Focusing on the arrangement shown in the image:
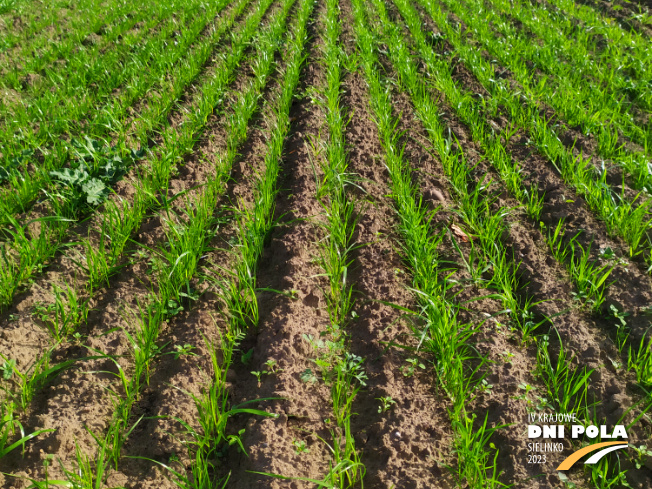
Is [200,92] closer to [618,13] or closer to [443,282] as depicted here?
[443,282]

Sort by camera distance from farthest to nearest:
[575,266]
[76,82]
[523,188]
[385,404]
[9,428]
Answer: [76,82] < [523,188] < [575,266] < [385,404] < [9,428]

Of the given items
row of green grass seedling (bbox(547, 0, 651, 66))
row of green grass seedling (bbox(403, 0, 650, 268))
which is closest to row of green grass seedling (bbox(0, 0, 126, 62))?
row of green grass seedling (bbox(403, 0, 650, 268))

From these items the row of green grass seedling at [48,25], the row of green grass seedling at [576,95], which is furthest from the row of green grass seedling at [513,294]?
the row of green grass seedling at [48,25]

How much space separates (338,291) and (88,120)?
2.64m

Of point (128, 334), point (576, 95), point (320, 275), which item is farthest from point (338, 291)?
point (576, 95)

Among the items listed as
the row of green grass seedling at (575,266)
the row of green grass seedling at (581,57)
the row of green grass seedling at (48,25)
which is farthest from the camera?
the row of green grass seedling at (48,25)

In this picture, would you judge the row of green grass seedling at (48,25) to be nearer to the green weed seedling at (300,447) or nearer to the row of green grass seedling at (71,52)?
the row of green grass seedling at (71,52)

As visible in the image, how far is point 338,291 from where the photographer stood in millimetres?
2367

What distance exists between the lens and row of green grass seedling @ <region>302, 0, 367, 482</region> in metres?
1.67

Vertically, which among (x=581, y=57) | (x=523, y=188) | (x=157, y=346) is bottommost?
(x=157, y=346)

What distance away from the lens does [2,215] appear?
2605 millimetres

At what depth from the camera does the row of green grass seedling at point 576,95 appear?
3.41m

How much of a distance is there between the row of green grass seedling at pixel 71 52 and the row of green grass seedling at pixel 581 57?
4825mm

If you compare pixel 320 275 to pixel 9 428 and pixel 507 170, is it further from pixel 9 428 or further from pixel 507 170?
pixel 507 170
